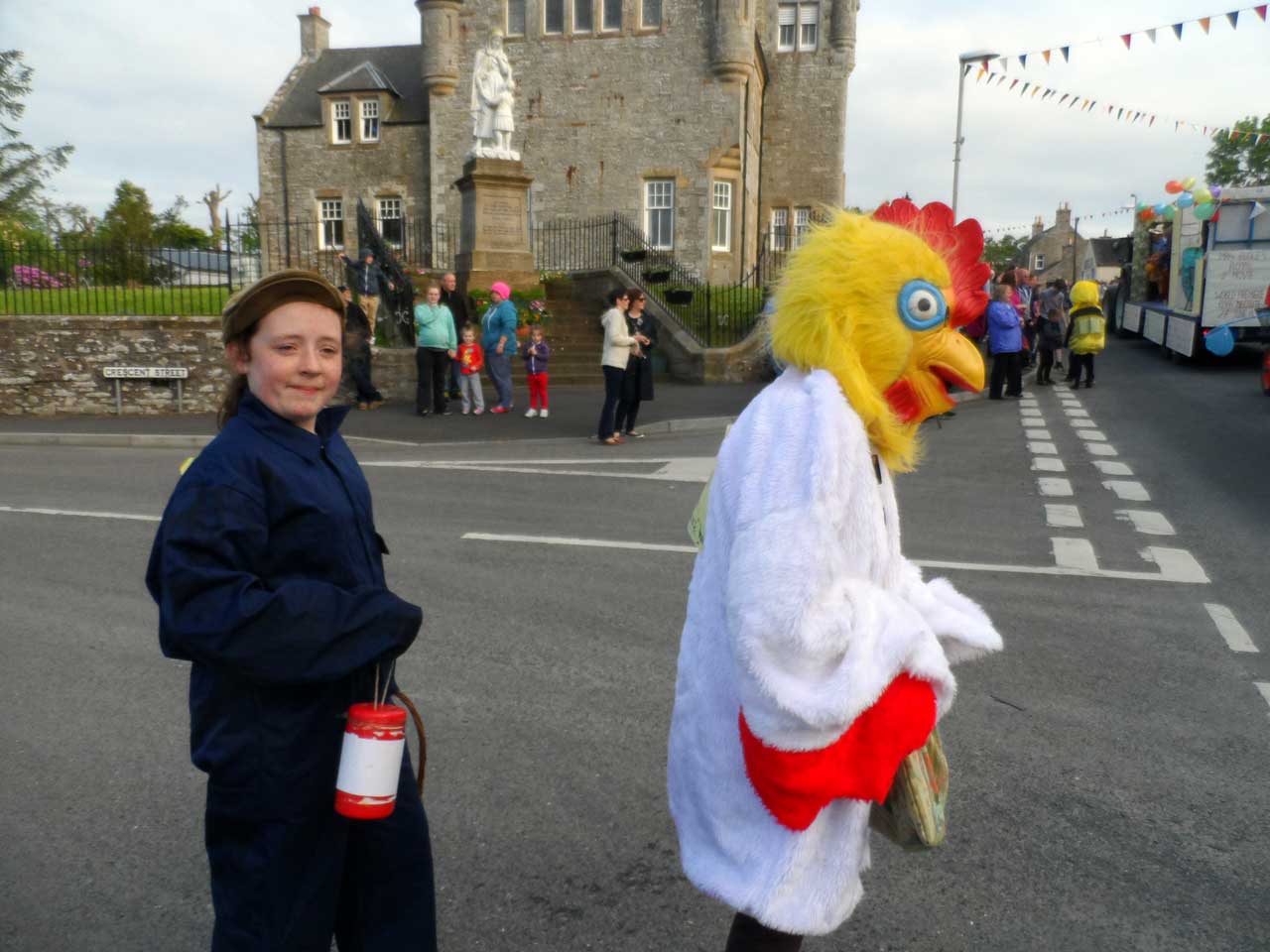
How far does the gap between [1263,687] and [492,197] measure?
17658 mm

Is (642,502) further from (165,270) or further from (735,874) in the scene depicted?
(165,270)

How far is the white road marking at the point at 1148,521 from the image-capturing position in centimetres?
773

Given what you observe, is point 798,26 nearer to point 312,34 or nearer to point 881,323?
point 312,34

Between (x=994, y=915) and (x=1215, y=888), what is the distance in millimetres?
701

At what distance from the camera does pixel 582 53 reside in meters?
31.5

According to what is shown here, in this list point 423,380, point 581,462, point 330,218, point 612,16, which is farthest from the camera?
point 330,218

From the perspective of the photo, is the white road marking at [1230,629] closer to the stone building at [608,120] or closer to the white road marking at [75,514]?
the white road marking at [75,514]

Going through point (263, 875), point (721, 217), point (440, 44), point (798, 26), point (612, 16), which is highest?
point (798, 26)

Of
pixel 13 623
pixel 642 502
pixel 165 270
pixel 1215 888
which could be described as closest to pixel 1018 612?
pixel 1215 888

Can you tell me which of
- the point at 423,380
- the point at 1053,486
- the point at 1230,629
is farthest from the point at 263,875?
the point at 423,380

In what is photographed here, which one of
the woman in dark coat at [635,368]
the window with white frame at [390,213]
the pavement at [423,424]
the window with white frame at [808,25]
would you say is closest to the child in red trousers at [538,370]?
the pavement at [423,424]

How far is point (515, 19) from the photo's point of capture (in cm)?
3216

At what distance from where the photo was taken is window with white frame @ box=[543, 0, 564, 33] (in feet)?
104

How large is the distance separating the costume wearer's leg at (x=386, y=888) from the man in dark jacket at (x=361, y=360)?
14.1m
